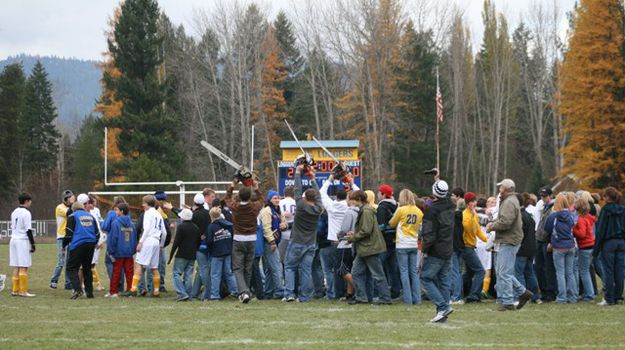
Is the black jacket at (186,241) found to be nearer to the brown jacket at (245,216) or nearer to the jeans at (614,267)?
the brown jacket at (245,216)

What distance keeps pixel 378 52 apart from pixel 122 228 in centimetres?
3935

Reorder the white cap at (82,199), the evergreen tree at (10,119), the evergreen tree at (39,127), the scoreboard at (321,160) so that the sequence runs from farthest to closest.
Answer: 1. the evergreen tree at (39,127)
2. the evergreen tree at (10,119)
3. the scoreboard at (321,160)
4. the white cap at (82,199)

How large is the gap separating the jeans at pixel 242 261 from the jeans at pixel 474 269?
3.55m

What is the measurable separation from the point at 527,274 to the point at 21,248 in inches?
354

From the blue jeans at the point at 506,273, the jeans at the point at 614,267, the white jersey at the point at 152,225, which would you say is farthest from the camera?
the white jersey at the point at 152,225

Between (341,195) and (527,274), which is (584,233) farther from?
(341,195)

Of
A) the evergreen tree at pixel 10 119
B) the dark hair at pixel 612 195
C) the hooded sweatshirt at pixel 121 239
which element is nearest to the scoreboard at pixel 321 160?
the hooded sweatshirt at pixel 121 239

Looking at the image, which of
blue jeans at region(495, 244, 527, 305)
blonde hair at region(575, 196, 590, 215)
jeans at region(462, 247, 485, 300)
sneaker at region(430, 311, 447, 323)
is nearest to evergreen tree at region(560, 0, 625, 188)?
blonde hair at region(575, 196, 590, 215)

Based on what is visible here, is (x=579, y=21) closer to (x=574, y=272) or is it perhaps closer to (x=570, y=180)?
(x=570, y=180)

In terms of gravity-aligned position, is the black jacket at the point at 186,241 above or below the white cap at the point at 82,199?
below

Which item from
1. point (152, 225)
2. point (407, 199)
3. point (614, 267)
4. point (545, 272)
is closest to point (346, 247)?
point (407, 199)

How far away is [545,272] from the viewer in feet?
49.5

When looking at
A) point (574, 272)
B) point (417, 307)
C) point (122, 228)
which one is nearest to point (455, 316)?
point (417, 307)

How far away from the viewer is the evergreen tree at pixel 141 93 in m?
51.1
